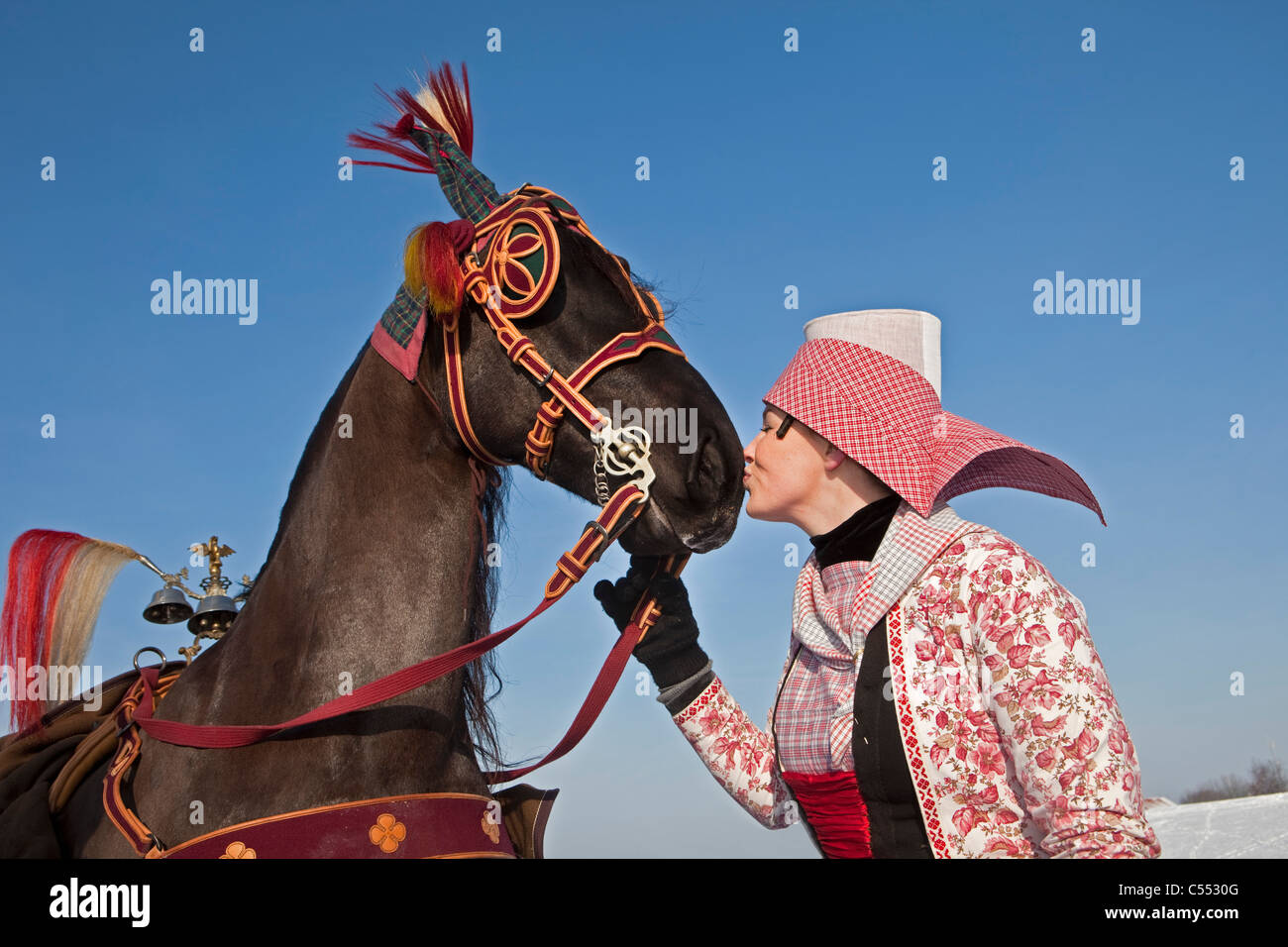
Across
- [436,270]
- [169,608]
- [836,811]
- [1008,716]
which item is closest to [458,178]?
[436,270]

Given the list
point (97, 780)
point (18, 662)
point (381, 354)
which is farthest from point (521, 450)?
point (18, 662)

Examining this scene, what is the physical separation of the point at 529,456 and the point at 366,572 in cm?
63

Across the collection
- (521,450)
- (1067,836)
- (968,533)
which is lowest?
(1067,836)

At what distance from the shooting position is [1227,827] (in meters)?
5.86

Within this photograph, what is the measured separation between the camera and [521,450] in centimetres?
331

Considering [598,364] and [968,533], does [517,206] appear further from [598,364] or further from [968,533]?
[968,533]

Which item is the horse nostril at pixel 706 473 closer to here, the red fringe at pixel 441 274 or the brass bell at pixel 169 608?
the red fringe at pixel 441 274

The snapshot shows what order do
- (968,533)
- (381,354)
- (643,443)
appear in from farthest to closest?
(381,354) → (643,443) → (968,533)

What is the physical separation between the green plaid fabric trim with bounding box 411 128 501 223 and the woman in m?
1.37

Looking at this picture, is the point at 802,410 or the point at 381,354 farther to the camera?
the point at 381,354

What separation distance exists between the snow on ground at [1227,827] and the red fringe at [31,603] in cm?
522

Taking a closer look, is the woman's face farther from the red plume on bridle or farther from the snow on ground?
the snow on ground
